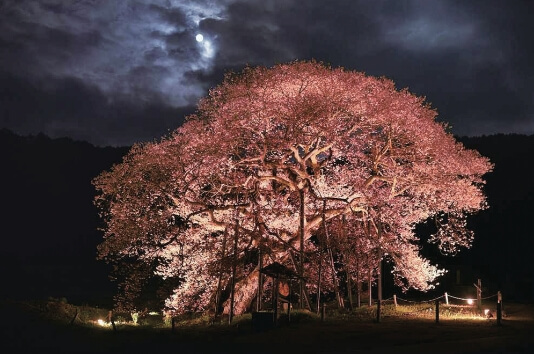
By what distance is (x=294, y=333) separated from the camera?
1642 centimetres

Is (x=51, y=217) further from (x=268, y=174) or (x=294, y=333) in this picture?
(x=294, y=333)

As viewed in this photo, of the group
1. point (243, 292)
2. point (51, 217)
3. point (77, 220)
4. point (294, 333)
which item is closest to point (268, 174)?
point (243, 292)

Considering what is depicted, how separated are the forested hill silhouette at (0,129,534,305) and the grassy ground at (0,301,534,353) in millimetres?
13983

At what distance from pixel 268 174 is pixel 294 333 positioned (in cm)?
885

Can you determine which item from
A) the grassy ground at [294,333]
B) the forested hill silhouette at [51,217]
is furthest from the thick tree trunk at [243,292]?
→ the forested hill silhouette at [51,217]

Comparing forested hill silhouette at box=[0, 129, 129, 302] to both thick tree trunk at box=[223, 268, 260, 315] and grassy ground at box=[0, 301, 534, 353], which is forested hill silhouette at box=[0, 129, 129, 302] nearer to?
thick tree trunk at box=[223, 268, 260, 315]

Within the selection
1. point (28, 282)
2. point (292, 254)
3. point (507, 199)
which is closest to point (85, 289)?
point (28, 282)

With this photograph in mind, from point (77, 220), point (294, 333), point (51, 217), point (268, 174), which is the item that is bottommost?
point (294, 333)

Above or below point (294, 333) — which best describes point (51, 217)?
above

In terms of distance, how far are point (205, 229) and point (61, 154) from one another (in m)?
68.7

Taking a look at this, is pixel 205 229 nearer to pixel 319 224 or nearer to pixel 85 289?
pixel 319 224

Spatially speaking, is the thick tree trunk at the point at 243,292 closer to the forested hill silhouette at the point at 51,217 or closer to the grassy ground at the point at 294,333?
the grassy ground at the point at 294,333

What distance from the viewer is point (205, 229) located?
24297 mm

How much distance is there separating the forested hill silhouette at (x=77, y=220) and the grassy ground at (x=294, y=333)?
45.9 ft
